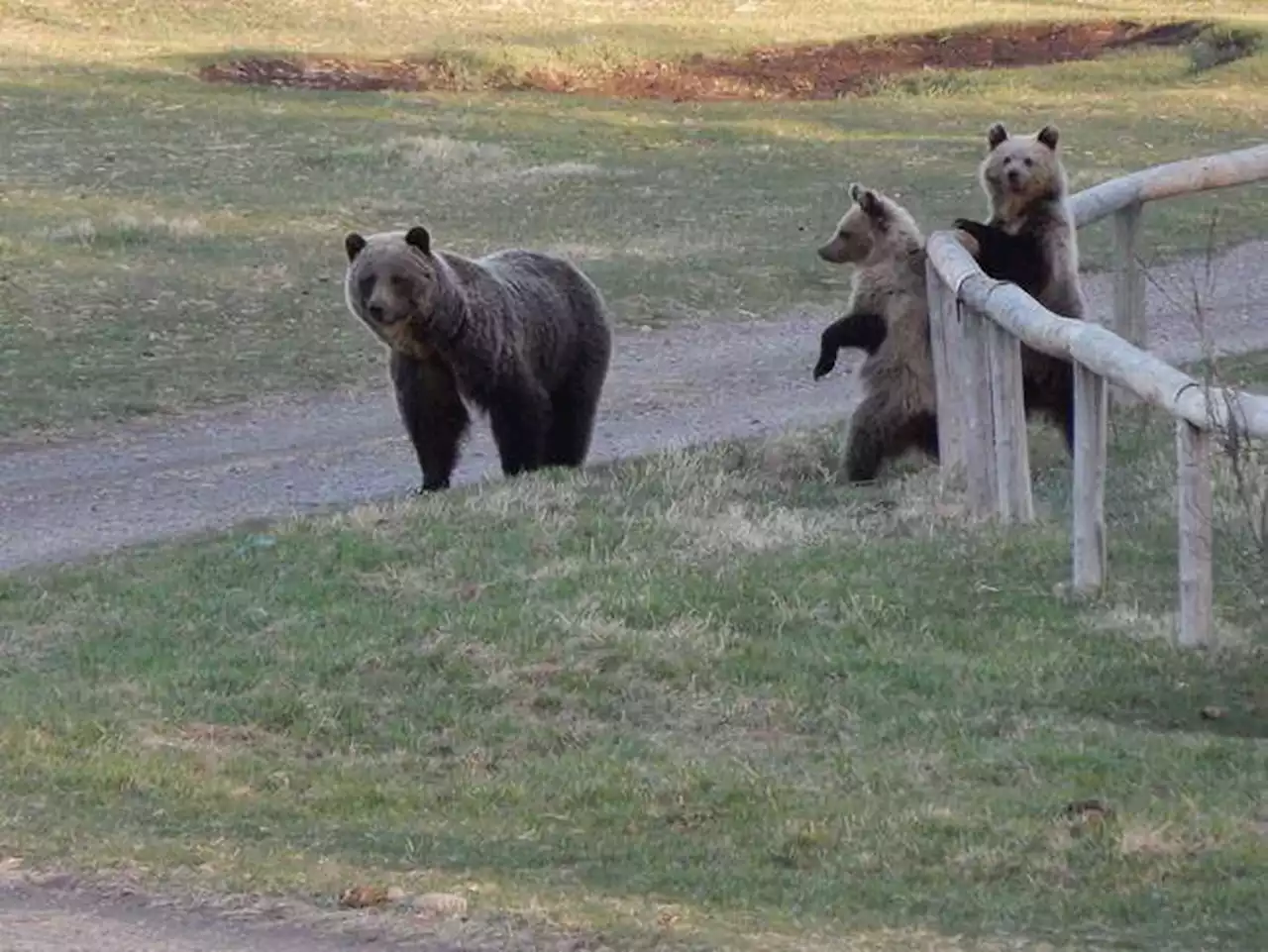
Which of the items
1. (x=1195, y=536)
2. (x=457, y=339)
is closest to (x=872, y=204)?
(x=457, y=339)

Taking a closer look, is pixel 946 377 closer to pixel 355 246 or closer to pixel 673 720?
pixel 355 246

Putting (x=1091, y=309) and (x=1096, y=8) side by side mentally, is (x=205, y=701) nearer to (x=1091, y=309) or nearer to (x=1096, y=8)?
(x=1091, y=309)

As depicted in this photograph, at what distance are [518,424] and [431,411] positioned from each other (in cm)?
41

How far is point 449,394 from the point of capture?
11609 mm

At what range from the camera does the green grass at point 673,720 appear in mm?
6215

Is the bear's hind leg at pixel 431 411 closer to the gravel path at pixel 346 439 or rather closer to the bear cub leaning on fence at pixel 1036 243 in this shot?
the gravel path at pixel 346 439

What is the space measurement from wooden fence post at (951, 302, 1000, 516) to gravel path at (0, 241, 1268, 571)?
2.18 m

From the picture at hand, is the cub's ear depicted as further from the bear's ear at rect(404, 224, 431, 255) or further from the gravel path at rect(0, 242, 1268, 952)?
the bear's ear at rect(404, 224, 431, 255)

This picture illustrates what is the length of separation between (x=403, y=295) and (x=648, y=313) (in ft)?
19.8

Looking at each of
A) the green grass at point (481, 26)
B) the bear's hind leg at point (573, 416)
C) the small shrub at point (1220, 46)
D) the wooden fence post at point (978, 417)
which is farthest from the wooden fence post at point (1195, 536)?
the small shrub at point (1220, 46)

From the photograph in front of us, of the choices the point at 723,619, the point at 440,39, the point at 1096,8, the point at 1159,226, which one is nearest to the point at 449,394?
the point at 723,619

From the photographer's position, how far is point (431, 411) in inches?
455

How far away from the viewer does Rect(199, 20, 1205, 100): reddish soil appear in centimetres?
3009

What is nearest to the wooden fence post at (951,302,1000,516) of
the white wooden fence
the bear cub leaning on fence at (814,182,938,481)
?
the white wooden fence
